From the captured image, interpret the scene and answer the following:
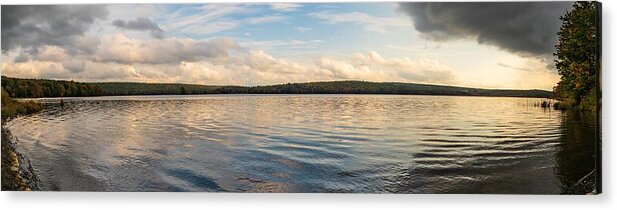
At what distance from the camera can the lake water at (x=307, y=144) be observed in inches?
194

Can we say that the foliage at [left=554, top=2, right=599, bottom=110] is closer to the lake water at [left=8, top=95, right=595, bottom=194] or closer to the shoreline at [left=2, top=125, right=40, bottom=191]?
the lake water at [left=8, top=95, right=595, bottom=194]

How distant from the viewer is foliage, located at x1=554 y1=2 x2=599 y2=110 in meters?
4.81

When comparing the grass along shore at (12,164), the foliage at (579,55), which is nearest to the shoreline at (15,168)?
the grass along shore at (12,164)

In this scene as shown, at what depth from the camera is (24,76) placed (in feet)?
16.8

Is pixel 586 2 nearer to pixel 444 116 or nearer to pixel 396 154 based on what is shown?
pixel 444 116

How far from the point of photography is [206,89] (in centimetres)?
520

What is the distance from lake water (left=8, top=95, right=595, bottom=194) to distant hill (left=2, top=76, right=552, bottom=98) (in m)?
0.06

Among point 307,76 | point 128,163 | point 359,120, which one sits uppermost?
point 307,76

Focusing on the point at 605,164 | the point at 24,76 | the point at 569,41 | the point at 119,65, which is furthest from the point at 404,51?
the point at 24,76

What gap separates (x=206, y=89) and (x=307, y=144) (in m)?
0.88

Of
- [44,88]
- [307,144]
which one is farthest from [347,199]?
[44,88]

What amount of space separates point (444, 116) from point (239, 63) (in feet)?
5.23

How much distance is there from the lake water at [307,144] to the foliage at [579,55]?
0.61 ft

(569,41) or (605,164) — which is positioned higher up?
(569,41)
